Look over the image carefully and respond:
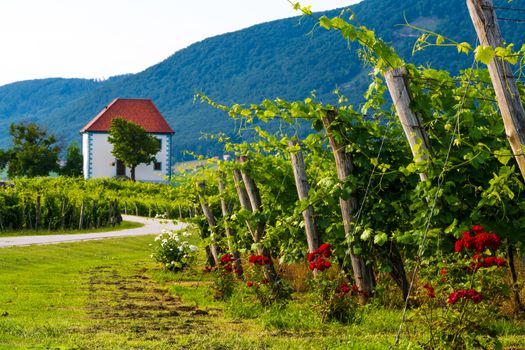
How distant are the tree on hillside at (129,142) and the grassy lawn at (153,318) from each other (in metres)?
59.0

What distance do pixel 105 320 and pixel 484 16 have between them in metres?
5.55

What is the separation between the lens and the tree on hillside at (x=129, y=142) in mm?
73438

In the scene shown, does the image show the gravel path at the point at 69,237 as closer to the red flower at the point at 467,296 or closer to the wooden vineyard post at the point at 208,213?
the wooden vineyard post at the point at 208,213

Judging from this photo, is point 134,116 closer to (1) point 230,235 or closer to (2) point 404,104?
(1) point 230,235

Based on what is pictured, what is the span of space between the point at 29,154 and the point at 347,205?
2602 inches

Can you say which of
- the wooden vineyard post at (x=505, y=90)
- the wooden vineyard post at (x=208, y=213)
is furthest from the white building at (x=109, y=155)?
the wooden vineyard post at (x=505, y=90)

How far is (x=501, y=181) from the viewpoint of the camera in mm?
6395

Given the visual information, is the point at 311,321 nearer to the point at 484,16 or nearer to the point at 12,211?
the point at 484,16

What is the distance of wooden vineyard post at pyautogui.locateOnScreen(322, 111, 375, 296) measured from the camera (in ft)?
28.3

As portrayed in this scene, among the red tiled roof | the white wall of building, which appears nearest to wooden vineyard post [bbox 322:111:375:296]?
the white wall of building

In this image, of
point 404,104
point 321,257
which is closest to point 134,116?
point 321,257

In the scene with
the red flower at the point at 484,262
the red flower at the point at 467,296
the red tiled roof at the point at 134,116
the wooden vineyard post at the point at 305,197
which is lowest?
the red flower at the point at 467,296

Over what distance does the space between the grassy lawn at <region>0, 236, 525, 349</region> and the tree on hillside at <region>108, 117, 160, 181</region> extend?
5897cm

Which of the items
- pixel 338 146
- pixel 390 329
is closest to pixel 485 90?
pixel 338 146
